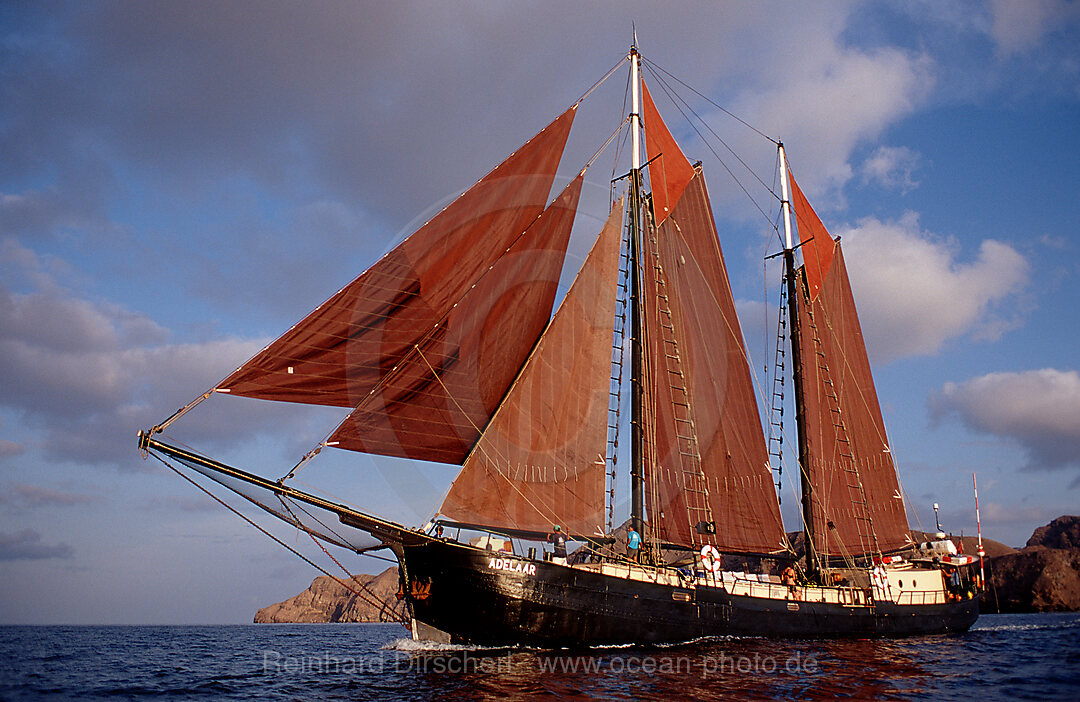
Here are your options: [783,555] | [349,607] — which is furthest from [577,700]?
[349,607]

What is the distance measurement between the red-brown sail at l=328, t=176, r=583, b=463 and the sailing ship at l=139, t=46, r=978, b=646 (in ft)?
0.23

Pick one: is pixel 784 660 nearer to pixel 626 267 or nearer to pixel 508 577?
→ pixel 508 577

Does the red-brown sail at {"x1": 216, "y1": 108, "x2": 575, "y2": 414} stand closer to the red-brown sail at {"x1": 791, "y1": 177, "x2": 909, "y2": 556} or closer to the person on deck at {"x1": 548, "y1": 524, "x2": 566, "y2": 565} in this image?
the person on deck at {"x1": 548, "y1": 524, "x2": 566, "y2": 565}

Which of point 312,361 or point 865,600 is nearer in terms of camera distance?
point 312,361

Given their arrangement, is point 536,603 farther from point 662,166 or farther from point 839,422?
point 839,422

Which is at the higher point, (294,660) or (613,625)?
(613,625)

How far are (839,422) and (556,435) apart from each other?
2207 centimetres

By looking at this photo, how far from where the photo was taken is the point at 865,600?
33.5 metres

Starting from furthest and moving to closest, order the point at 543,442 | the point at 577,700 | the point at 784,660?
1. the point at 543,442
2. the point at 784,660
3. the point at 577,700

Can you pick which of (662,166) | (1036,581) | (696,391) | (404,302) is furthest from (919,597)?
(1036,581)

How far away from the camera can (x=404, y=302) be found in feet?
75.7

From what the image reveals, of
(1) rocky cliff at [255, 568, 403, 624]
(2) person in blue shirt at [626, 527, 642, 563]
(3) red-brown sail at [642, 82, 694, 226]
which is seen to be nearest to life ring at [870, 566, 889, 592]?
(2) person in blue shirt at [626, 527, 642, 563]

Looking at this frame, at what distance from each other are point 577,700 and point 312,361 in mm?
11920

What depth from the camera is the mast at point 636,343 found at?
29.0 metres
